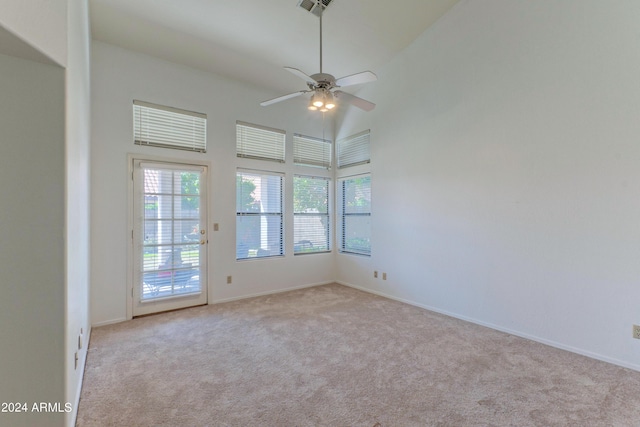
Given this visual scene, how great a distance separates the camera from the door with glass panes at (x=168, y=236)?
12.3 ft

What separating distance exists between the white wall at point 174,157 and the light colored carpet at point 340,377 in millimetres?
805

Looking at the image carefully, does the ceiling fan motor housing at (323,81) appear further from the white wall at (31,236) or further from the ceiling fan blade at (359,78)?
the white wall at (31,236)

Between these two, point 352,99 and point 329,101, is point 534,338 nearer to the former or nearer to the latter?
point 352,99

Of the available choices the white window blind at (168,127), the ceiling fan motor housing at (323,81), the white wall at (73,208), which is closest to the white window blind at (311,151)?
the white window blind at (168,127)

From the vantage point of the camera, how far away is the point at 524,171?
3.13m

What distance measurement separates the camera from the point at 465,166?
365 cm

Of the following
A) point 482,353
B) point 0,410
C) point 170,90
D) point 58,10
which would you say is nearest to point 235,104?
point 170,90

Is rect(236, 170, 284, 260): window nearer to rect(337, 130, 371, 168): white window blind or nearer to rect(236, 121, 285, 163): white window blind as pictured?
rect(236, 121, 285, 163): white window blind

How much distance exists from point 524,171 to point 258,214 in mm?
3689

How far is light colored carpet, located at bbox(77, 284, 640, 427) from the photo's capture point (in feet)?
6.21

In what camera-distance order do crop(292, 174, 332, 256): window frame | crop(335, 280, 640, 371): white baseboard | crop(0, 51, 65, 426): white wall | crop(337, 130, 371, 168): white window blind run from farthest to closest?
crop(292, 174, 332, 256): window frame
crop(337, 130, 371, 168): white window blind
crop(335, 280, 640, 371): white baseboard
crop(0, 51, 65, 426): white wall

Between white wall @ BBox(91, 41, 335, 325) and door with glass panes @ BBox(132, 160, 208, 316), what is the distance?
127 millimetres

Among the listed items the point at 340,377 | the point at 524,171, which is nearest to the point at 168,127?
the point at 340,377

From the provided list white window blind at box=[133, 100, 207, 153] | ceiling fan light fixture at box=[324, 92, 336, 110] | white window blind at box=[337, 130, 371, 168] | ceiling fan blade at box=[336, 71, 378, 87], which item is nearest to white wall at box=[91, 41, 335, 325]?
white window blind at box=[133, 100, 207, 153]
